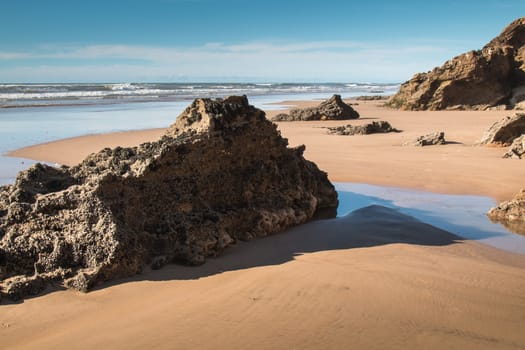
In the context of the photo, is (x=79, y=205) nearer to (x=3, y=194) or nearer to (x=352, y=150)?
(x=3, y=194)

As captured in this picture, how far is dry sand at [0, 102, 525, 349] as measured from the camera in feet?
8.51

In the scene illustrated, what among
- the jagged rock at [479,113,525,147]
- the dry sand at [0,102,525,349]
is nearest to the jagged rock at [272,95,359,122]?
the jagged rock at [479,113,525,147]

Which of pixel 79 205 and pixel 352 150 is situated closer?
pixel 79 205

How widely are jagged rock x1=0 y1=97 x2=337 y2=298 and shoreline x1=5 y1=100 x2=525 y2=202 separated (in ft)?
9.76

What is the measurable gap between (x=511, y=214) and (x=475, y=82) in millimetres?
17972

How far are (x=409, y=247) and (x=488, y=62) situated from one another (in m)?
20.2

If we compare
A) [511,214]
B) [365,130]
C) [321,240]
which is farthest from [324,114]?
[321,240]

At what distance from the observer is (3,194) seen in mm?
3777

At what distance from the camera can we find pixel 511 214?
5.30 m

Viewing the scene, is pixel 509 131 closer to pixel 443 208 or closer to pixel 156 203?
pixel 443 208

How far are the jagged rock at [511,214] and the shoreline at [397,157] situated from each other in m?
1.00

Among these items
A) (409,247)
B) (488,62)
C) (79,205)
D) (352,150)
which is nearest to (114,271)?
(79,205)

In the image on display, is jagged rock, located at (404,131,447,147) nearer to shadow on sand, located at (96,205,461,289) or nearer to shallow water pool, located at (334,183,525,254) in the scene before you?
shallow water pool, located at (334,183,525,254)

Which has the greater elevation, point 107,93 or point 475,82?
point 475,82
